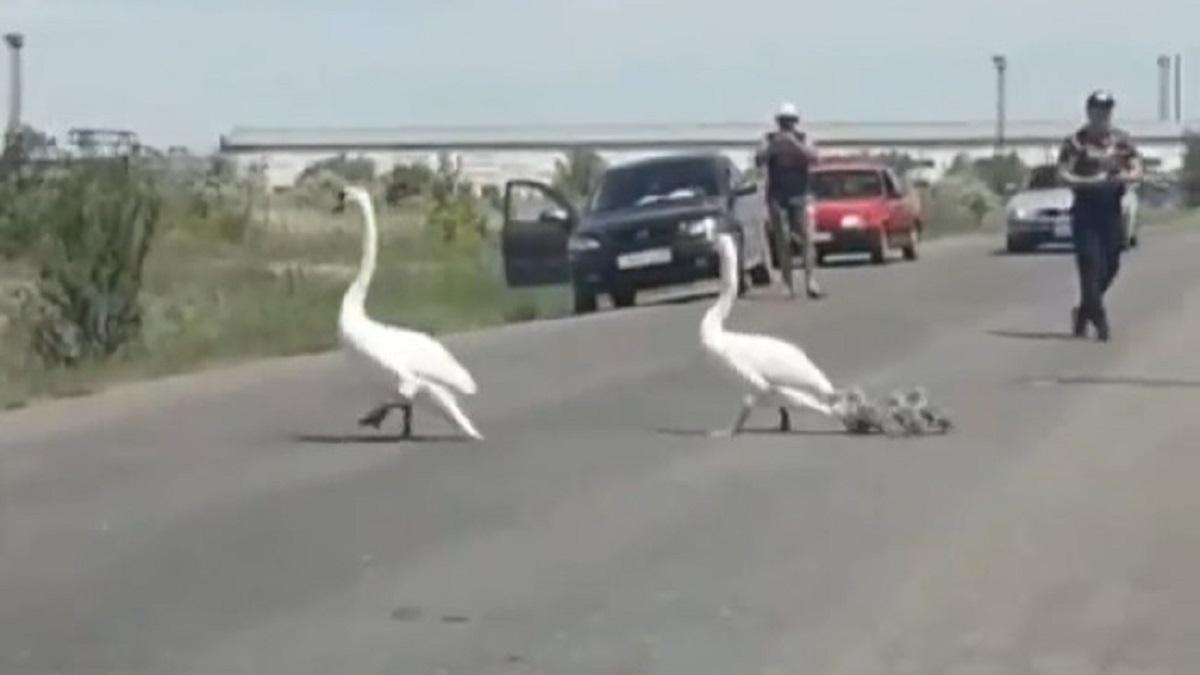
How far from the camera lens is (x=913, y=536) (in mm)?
13492

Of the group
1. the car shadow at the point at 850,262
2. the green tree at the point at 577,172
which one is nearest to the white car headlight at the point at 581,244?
the car shadow at the point at 850,262

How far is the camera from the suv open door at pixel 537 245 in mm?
36344

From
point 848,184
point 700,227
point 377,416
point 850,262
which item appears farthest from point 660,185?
point 377,416

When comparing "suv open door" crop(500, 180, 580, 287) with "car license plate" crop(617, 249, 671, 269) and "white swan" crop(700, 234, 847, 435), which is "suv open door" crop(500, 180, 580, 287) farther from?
"white swan" crop(700, 234, 847, 435)

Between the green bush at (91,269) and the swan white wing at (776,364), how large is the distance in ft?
28.8

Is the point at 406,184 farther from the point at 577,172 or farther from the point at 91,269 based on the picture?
the point at 91,269

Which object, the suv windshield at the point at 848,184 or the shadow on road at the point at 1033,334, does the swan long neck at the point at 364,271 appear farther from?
the suv windshield at the point at 848,184

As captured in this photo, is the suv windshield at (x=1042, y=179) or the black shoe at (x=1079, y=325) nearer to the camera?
the black shoe at (x=1079, y=325)

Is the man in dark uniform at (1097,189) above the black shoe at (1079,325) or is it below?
above

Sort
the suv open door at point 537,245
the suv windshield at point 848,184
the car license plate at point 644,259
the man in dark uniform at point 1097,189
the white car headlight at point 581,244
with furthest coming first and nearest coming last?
the suv windshield at point 848,184, the suv open door at point 537,245, the white car headlight at point 581,244, the car license plate at point 644,259, the man in dark uniform at point 1097,189

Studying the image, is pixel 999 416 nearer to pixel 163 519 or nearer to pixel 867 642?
pixel 163 519

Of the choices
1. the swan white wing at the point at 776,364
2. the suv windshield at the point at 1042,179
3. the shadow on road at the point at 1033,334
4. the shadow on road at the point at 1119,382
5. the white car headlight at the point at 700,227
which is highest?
the swan white wing at the point at 776,364

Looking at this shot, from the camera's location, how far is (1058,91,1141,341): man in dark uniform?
25.2m

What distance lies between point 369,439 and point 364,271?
97 cm
